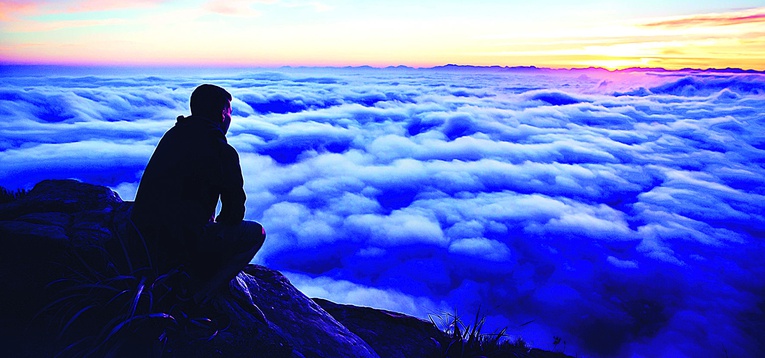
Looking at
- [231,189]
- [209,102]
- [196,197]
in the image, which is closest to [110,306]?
[196,197]

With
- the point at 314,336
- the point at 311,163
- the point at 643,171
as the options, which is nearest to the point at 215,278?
the point at 314,336

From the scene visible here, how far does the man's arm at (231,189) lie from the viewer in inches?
114

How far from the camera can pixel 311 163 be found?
175ft

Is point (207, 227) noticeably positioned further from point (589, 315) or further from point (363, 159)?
point (363, 159)

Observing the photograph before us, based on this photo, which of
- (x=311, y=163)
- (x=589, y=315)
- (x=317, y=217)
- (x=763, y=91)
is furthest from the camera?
(x=763, y=91)

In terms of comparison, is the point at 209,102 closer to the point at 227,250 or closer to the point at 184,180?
the point at 184,180

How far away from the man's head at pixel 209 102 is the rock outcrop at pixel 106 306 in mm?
1234

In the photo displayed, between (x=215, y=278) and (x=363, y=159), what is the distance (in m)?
52.0

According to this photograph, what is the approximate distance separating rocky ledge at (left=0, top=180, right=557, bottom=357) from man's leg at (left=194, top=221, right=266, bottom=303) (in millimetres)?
161

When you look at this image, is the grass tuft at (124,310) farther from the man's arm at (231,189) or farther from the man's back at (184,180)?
the man's arm at (231,189)

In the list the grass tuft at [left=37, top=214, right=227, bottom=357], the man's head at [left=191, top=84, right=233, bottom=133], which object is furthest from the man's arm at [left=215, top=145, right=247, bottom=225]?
the grass tuft at [left=37, top=214, right=227, bottom=357]

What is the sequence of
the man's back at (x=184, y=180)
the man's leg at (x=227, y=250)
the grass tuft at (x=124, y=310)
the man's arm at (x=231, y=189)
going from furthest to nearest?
the man's leg at (x=227, y=250), the man's arm at (x=231, y=189), the man's back at (x=184, y=180), the grass tuft at (x=124, y=310)

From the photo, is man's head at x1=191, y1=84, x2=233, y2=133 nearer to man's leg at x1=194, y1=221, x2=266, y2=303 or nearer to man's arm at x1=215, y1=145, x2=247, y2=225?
man's arm at x1=215, y1=145, x2=247, y2=225

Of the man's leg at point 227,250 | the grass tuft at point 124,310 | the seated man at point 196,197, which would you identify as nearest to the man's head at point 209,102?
the seated man at point 196,197
